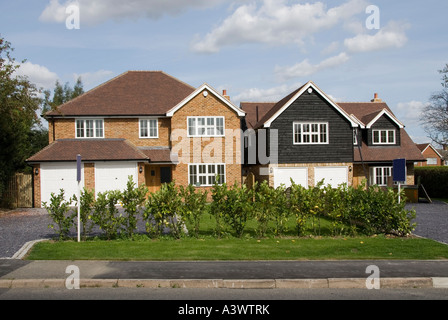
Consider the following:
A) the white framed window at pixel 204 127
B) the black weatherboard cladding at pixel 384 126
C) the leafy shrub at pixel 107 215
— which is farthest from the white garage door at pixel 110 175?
the black weatherboard cladding at pixel 384 126

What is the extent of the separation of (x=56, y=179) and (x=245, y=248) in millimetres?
16132

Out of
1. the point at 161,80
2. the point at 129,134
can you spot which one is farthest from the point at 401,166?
the point at 161,80

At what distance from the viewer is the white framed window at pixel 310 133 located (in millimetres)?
27625

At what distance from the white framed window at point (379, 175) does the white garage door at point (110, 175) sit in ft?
52.4

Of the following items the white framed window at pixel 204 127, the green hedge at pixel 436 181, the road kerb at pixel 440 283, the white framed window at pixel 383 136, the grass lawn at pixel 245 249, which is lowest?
the road kerb at pixel 440 283

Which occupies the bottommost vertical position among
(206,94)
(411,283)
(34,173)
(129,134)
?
(411,283)

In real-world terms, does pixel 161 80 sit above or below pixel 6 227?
above

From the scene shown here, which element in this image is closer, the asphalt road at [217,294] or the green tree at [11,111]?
the asphalt road at [217,294]

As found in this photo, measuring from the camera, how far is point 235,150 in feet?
90.3

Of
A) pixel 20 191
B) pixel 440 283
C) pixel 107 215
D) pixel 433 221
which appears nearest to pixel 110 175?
pixel 20 191

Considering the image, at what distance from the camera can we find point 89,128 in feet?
89.8

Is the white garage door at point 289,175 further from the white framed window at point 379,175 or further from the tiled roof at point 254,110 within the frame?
the tiled roof at point 254,110

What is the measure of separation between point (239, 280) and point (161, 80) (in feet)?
82.0
